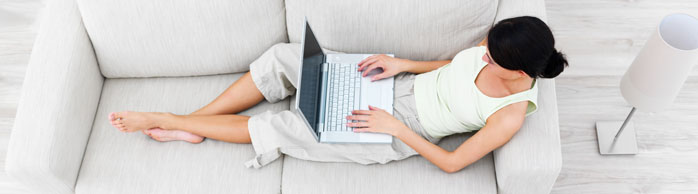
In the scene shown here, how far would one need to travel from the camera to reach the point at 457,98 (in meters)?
1.62

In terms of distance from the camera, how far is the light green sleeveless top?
1.53 meters

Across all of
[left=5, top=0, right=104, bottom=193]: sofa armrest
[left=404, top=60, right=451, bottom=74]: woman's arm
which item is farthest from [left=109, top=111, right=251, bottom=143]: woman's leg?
[left=404, top=60, right=451, bottom=74]: woman's arm

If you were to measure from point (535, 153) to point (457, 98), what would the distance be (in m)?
0.25

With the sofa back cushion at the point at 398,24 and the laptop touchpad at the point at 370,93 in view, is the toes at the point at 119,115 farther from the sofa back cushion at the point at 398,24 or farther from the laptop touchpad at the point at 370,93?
the laptop touchpad at the point at 370,93

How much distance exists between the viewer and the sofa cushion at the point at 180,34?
1.77 metres

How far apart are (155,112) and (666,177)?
177 centimetres

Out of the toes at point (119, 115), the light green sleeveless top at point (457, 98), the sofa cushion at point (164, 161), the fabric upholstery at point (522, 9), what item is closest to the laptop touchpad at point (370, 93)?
the light green sleeveless top at point (457, 98)

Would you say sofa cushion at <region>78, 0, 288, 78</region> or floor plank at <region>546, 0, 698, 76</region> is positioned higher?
sofa cushion at <region>78, 0, 288, 78</region>

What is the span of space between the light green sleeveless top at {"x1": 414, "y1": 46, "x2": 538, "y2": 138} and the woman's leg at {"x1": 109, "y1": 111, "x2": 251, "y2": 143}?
1.81 ft

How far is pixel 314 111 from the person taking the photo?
170 centimetres

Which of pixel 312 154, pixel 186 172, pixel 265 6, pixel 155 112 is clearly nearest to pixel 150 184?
pixel 186 172

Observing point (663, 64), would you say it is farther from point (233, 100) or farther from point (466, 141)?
point (233, 100)

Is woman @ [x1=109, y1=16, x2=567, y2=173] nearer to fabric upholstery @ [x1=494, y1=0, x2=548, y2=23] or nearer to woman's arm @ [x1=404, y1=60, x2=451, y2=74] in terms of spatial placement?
woman's arm @ [x1=404, y1=60, x2=451, y2=74]

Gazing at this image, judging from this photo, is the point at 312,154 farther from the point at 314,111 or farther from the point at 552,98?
the point at 552,98
